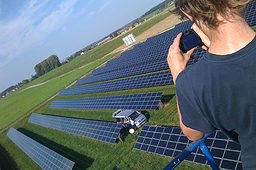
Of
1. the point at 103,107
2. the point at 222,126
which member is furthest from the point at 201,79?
the point at 103,107

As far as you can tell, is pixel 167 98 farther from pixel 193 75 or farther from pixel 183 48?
pixel 193 75

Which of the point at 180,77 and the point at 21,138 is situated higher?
the point at 180,77

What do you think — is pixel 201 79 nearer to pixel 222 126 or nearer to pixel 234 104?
pixel 234 104

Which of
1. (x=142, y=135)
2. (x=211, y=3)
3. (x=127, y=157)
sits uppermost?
(x=211, y=3)

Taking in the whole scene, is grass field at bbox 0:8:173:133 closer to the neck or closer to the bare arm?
the bare arm

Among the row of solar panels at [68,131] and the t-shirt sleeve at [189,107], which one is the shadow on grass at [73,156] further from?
the t-shirt sleeve at [189,107]

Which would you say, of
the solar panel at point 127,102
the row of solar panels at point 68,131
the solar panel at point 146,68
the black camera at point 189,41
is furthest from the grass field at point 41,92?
the black camera at point 189,41

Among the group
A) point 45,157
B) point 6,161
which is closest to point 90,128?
point 45,157
